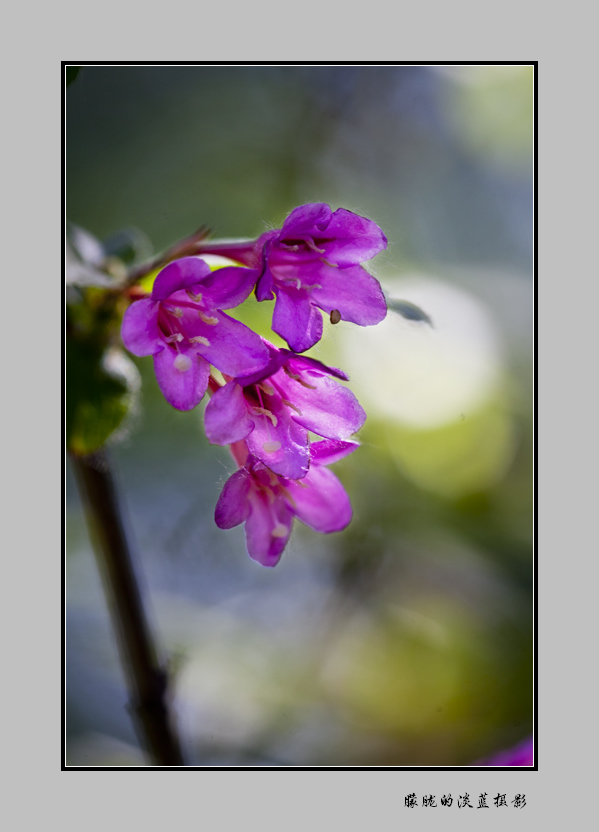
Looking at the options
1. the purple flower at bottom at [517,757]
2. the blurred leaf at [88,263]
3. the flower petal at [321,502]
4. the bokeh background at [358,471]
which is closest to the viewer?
the flower petal at [321,502]

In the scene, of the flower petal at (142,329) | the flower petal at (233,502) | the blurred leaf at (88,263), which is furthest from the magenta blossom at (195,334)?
the blurred leaf at (88,263)

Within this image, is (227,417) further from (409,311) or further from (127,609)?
(127,609)

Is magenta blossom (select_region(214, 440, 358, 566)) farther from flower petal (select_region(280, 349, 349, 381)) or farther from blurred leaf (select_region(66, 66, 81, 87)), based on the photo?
blurred leaf (select_region(66, 66, 81, 87))

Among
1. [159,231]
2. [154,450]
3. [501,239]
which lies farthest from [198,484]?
[501,239]

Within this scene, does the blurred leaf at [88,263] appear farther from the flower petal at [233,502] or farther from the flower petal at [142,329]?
the flower petal at [233,502]

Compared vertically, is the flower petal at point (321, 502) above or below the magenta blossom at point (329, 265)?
below

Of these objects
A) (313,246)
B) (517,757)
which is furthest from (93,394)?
(517,757)

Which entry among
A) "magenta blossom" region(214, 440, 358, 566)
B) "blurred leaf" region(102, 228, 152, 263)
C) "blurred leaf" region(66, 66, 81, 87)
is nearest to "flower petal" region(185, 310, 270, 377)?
"magenta blossom" region(214, 440, 358, 566)
